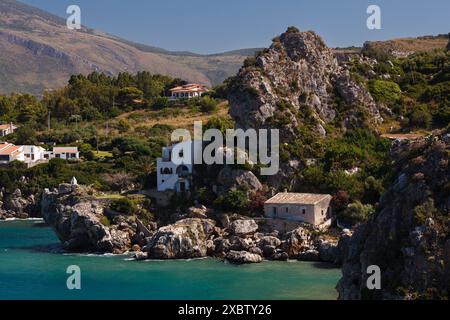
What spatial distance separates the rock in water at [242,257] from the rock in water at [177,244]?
224cm

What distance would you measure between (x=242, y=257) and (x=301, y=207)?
19.2 ft

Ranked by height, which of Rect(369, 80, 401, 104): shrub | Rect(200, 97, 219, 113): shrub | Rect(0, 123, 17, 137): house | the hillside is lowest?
Rect(0, 123, 17, 137): house

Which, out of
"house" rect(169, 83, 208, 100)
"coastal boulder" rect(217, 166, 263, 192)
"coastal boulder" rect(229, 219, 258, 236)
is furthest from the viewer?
"house" rect(169, 83, 208, 100)

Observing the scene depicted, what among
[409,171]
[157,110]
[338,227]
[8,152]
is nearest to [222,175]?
[338,227]

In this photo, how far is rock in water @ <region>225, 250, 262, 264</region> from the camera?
42906 mm

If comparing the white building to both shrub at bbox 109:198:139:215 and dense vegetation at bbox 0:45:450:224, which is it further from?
shrub at bbox 109:198:139:215

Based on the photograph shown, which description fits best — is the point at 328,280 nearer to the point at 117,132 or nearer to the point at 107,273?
the point at 107,273

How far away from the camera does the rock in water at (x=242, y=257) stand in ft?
141

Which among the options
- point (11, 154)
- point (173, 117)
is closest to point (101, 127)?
point (173, 117)

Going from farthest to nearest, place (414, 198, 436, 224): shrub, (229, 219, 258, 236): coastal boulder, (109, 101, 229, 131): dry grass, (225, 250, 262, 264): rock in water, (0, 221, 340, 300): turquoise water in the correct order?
(109, 101, 229, 131): dry grass → (229, 219, 258, 236): coastal boulder → (225, 250, 262, 264): rock in water → (0, 221, 340, 300): turquoise water → (414, 198, 436, 224): shrub

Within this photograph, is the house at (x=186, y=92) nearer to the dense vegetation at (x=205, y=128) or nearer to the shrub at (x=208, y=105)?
the dense vegetation at (x=205, y=128)

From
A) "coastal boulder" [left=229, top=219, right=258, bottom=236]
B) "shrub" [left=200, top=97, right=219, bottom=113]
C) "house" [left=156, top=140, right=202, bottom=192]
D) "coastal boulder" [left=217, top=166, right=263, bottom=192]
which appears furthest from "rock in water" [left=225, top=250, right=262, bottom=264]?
"shrub" [left=200, top=97, right=219, bottom=113]

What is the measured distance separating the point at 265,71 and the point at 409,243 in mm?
30118

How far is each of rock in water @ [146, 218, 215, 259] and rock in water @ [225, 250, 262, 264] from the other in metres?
2.24
